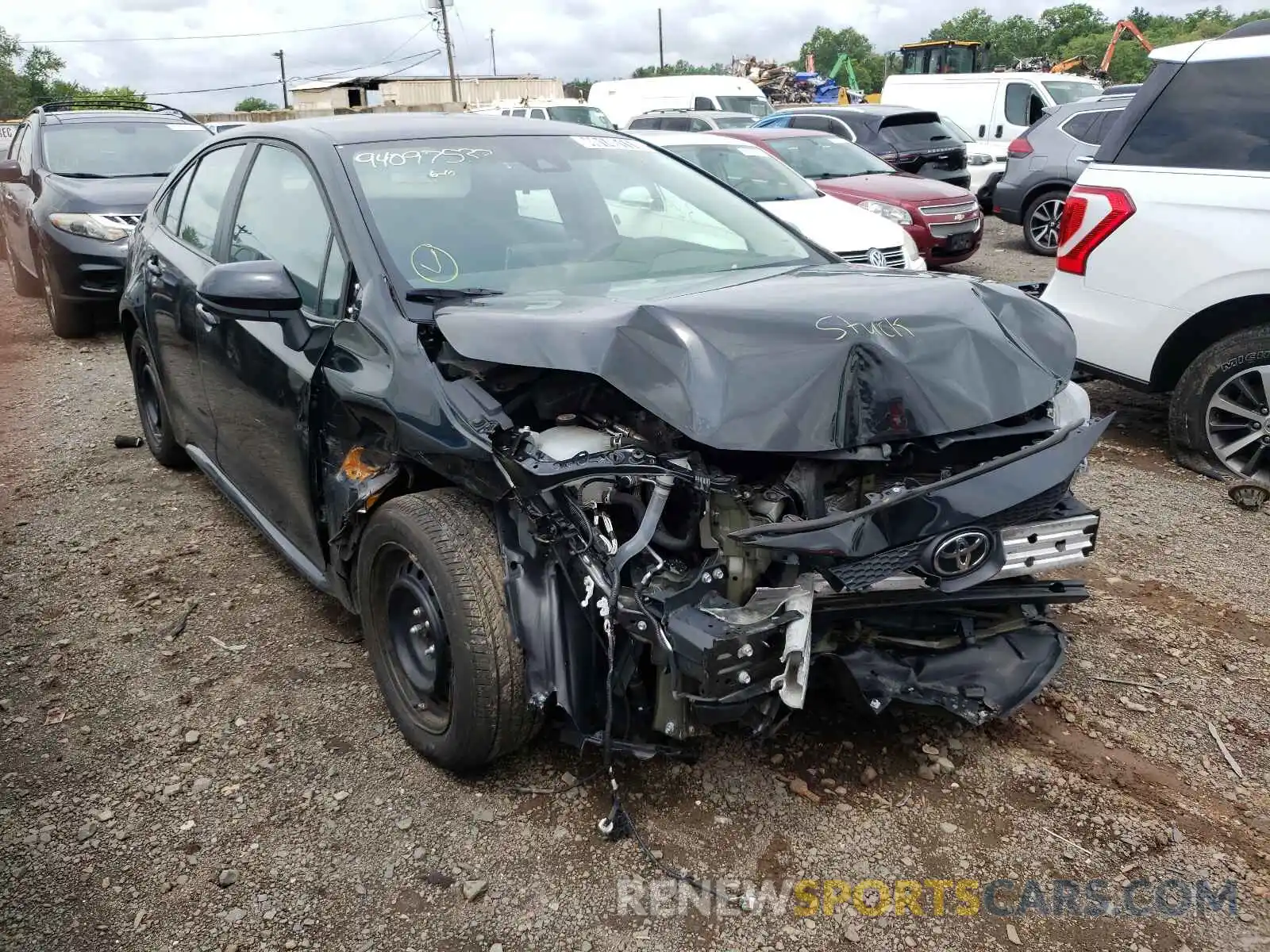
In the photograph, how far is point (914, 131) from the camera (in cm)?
1346

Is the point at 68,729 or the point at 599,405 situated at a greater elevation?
the point at 599,405

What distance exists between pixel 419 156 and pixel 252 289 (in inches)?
29.9

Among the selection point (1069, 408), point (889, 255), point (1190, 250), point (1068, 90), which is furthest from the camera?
point (1068, 90)

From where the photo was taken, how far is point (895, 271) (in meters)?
3.07

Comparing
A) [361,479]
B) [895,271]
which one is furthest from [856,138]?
[361,479]

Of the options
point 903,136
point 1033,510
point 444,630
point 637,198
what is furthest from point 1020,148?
point 444,630

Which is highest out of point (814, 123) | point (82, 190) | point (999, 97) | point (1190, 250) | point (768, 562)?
point (999, 97)

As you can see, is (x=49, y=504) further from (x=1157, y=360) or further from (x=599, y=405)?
(x=1157, y=360)

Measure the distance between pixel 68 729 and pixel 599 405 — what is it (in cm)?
201

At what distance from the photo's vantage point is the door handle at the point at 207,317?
3629mm

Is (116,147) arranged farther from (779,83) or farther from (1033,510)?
(779,83)

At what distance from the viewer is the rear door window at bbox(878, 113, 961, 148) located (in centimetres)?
1324

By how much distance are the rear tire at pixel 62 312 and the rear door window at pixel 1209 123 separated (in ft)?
25.6

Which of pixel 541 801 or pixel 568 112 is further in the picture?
pixel 568 112
